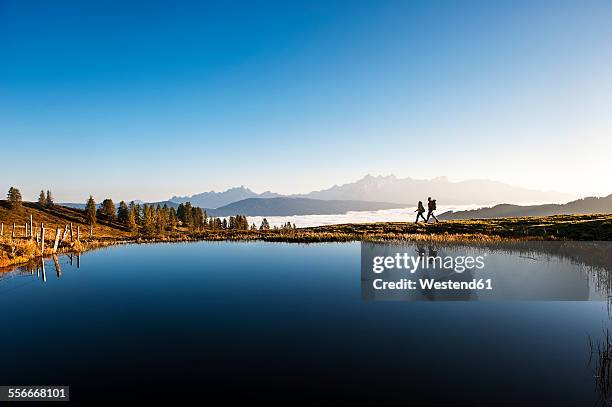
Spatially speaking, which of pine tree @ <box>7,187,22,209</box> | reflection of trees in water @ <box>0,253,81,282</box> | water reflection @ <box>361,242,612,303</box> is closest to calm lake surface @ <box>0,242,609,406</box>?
water reflection @ <box>361,242,612,303</box>

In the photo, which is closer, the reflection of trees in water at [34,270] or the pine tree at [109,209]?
the reflection of trees in water at [34,270]

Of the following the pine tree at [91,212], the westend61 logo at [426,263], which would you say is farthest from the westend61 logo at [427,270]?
the pine tree at [91,212]

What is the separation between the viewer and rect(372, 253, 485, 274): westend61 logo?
23.6 m

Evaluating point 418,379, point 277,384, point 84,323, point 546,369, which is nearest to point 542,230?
point 546,369

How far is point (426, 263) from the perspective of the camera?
25.5 metres

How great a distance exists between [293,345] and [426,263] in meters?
17.5

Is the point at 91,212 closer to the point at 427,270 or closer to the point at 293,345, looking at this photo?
the point at 427,270

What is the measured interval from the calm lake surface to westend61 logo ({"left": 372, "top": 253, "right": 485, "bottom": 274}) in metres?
6.19

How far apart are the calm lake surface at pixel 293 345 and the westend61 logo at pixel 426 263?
20.3 ft

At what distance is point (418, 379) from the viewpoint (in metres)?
8.84

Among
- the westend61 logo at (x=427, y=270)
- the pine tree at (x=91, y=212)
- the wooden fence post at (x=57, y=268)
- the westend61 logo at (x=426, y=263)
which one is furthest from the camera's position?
the pine tree at (x=91, y=212)

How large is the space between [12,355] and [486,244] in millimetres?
37076

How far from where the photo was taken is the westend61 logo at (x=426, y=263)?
23.6m

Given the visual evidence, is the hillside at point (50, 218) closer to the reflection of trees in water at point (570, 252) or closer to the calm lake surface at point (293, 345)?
the calm lake surface at point (293, 345)
